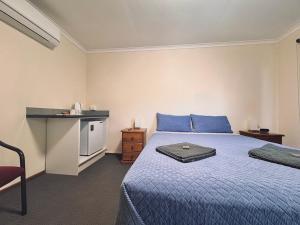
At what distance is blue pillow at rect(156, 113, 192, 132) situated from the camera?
3.00m

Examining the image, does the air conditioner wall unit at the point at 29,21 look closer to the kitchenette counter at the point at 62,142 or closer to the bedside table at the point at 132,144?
the kitchenette counter at the point at 62,142

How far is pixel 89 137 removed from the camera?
2729mm

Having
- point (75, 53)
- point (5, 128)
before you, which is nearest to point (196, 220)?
point (5, 128)

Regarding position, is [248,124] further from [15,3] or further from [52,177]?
[15,3]

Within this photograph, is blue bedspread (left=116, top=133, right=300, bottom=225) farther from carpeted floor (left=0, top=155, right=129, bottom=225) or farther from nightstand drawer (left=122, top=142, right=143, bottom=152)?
nightstand drawer (left=122, top=142, right=143, bottom=152)

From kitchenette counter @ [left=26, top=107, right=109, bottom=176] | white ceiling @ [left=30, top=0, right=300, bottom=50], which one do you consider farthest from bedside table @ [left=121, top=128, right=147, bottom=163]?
white ceiling @ [left=30, top=0, right=300, bottom=50]

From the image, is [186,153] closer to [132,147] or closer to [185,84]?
[132,147]

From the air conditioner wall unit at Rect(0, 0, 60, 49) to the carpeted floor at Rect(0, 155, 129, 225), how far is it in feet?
6.32

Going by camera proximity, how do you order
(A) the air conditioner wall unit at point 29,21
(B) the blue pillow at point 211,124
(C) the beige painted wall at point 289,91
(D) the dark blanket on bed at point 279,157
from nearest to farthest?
1. (D) the dark blanket on bed at point 279,157
2. (A) the air conditioner wall unit at point 29,21
3. (C) the beige painted wall at point 289,91
4. (B) the blue pillow at point 211,124

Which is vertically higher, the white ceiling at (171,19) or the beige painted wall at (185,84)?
the white ceiling at (171,19)

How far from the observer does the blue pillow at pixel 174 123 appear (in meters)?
3.00

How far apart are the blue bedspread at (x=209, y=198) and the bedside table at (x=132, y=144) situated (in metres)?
2.05

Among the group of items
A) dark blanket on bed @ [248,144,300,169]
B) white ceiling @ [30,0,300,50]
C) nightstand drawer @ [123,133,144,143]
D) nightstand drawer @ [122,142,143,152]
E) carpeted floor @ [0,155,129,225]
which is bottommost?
carpeted floor @ [0,155,129,225]

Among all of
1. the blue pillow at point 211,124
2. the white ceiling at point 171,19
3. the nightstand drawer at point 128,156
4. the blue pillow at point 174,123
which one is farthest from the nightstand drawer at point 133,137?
the white ceiling at point 171,19
